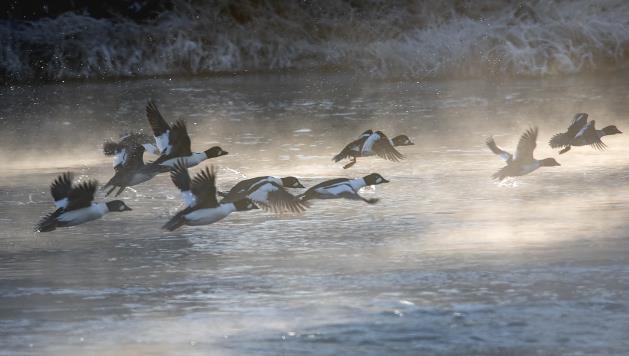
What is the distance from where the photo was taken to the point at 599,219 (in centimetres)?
1284

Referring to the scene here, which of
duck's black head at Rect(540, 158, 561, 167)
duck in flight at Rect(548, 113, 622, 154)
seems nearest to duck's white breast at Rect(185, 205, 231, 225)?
duck's black head at Rect(540, 158, 561, 167)

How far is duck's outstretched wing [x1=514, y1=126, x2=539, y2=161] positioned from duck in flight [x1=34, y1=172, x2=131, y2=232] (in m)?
5.11

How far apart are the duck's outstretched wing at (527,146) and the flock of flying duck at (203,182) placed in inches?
0.5

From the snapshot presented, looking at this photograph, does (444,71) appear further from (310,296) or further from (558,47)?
(310,296)

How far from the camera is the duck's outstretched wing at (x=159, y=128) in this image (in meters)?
15.2

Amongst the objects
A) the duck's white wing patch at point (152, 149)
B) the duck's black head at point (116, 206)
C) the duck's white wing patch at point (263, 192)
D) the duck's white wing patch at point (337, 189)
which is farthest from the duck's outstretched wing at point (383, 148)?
the duck's black head at point (116, 206)

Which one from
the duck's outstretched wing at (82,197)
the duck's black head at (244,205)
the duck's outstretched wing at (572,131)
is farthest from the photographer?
the duck's outstretched wing at (572,131)

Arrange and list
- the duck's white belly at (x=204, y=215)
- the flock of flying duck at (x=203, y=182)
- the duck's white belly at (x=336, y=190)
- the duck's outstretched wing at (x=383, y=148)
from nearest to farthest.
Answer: the duck's white belly at (x=204, y=215) → the flock of flying duck at (x=203, y=182) → the duck's white belly at (x=336, y=190) → the duck's outstretched wing at (x=383, y=148)

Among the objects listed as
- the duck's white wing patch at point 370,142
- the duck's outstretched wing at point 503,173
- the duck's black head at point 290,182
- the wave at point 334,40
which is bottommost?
the duck's black head at point 290,182

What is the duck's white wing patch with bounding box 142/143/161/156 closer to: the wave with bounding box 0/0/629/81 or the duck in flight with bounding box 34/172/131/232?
the duck in flight with bounding box 34/172/131/232

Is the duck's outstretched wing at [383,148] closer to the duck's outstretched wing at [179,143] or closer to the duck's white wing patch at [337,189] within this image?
the duck's white wing patch at [337,189]

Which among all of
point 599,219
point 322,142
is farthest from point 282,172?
point 599,219

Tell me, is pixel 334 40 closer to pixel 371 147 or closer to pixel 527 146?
pixel 371 147

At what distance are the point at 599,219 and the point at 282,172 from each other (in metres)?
5.42
